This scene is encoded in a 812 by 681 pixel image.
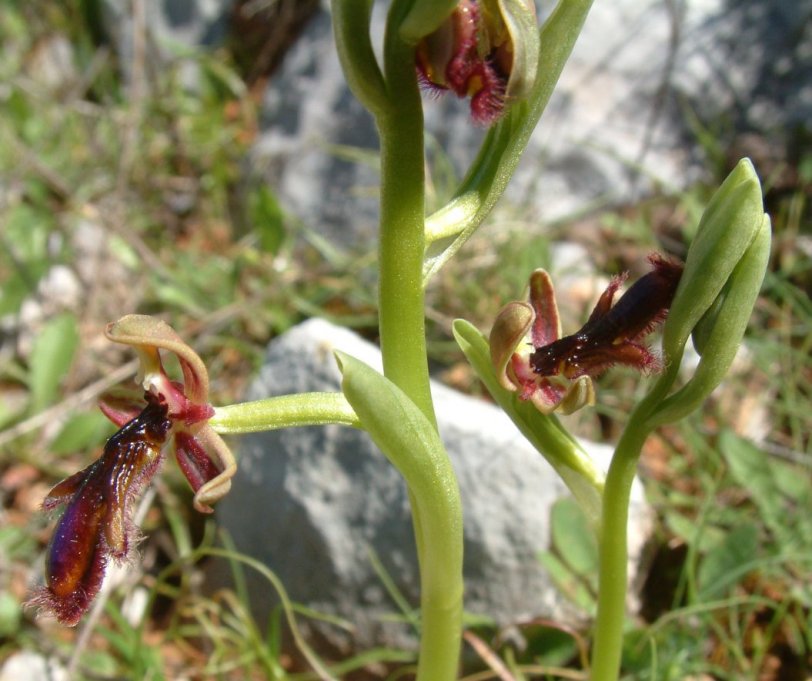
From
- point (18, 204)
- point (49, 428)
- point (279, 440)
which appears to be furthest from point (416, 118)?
point (18, 204)

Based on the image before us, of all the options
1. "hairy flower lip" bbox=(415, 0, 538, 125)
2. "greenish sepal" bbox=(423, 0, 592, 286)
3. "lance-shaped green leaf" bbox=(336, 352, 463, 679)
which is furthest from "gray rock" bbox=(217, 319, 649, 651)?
"hairy flower lip" bbox=(415, 0, 538, 125)

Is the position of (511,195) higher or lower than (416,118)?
higher

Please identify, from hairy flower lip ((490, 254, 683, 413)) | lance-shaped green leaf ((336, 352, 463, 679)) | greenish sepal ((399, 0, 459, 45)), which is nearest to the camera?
greenish sepal ((399, 0, 459, 45))

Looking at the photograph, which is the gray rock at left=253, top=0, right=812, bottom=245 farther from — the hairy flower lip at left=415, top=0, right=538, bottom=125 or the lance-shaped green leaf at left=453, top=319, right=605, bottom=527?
the hairy flower lip at left=415, top=0, right=538, bottom=125

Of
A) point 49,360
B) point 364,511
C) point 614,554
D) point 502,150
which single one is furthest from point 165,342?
point 49,360

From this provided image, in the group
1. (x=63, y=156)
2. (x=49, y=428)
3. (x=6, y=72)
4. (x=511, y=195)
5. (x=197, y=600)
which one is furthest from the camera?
(x=6, y=72)

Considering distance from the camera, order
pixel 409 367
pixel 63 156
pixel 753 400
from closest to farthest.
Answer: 1. pixel 409 367
2. pixel 753 400
3. pixel 63 156

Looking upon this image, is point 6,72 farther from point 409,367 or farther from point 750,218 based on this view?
point 750,218

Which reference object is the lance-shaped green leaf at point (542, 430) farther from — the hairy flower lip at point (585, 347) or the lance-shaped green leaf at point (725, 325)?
the lance-shaped green leaf at point (725, 325)

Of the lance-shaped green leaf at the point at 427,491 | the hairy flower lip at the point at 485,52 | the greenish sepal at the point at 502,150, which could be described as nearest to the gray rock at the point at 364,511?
the lance-shaped green leaf at the point at 427,491
